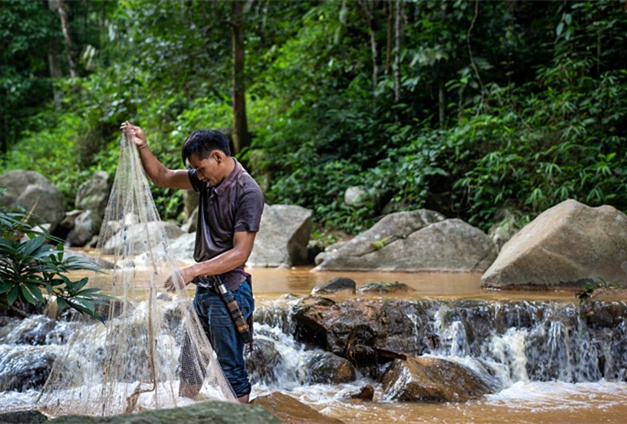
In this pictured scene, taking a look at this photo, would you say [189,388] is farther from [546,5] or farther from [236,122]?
[546,5]

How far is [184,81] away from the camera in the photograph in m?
12.5

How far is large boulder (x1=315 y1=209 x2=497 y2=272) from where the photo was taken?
29.6 ft

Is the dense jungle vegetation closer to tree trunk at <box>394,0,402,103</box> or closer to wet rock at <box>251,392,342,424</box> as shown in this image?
tree trunk at <box>394,0,402,103</box>

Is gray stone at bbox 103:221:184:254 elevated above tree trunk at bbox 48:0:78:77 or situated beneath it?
situated beneath

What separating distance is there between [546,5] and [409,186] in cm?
568

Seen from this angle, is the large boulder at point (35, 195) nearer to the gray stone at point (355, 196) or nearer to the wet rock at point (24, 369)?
the gray stone at point (355, 196)

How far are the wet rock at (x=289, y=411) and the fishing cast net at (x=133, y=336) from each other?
758mm

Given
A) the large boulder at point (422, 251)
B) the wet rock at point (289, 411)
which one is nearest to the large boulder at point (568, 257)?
the large boulder at point (422, 251)

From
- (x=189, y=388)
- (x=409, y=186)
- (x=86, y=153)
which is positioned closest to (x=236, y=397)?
(x=189, y=388)

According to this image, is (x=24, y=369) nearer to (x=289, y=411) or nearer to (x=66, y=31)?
(x=289, y=411)

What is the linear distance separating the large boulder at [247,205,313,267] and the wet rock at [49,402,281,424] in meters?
7.77

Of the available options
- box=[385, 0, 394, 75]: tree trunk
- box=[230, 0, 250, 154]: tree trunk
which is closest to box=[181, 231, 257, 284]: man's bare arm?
box=[230, 0, 250, 154]: tree trunk

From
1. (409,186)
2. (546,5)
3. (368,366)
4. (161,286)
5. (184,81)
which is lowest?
(368,366)

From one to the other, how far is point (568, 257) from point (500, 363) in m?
2.16
